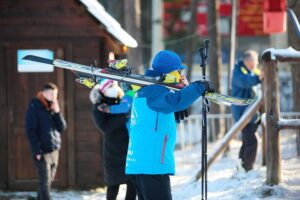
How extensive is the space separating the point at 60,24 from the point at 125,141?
2.71 metres

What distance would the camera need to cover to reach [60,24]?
10.0 meters

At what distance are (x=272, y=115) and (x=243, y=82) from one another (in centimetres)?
203

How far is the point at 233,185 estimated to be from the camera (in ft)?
29.5

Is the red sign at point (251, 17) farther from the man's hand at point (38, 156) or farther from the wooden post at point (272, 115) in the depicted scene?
the wooden post at point (272, 115)

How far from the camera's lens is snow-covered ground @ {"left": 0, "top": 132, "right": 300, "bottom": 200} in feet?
24.6

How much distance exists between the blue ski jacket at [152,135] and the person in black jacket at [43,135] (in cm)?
303

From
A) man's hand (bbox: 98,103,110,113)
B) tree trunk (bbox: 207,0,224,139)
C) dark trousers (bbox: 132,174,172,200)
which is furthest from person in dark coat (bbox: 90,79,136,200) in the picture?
tree trunk (bbox: 207,0,224,139)

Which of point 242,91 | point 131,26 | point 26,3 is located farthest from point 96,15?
point 131,26

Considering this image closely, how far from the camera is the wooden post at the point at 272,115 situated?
24.3ft

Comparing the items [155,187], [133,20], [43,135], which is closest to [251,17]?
[133,20]

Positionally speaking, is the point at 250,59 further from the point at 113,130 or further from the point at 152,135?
the point at 152,135

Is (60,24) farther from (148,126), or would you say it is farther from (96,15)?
(148,126)

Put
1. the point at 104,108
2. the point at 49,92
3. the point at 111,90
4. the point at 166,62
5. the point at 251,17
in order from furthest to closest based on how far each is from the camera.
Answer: the point at 251,17 < the point at 49,92 < the point at 111,90 < the point at 104,108 < the point at 166,62

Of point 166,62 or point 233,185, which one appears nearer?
point 166,62
